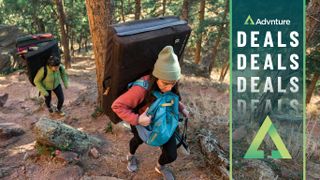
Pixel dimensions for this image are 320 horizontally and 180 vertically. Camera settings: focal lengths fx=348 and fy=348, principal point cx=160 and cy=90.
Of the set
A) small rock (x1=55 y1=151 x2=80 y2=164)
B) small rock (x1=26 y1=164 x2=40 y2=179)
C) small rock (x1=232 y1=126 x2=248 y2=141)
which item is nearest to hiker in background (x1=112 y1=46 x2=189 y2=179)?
small rock (x1=55 y1=151 x2=80 y2=164)

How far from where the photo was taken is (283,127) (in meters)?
5.25

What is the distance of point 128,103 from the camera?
3.74 metres

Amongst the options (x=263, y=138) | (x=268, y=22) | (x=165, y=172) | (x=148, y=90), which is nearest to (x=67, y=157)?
(x=165, y=172)

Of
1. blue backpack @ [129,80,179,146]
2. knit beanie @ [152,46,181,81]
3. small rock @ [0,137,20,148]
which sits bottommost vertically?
small rock @ [0,137,20,148]

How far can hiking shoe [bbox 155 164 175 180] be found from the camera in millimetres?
4570

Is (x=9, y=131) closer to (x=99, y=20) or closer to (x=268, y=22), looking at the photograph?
(x=99, y=20)

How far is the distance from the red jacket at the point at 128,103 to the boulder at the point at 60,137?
1.66 metres

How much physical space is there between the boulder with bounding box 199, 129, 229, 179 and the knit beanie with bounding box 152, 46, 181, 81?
159 centimetres

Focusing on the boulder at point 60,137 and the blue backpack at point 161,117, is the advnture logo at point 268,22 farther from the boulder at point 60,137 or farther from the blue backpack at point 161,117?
the boulder at point 60,137

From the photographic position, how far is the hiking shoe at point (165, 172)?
4.57 m

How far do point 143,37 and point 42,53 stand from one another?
3.64 metres

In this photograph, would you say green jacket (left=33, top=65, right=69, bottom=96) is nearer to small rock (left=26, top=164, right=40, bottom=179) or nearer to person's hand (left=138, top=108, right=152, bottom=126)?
small rock (left=26, top=164, right=40, bottom=179)

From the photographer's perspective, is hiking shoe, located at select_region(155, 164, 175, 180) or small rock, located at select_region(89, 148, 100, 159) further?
small rock, located at select_region(89, 148, 100, 159)

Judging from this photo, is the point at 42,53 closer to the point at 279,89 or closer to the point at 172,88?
the point at 172,88
